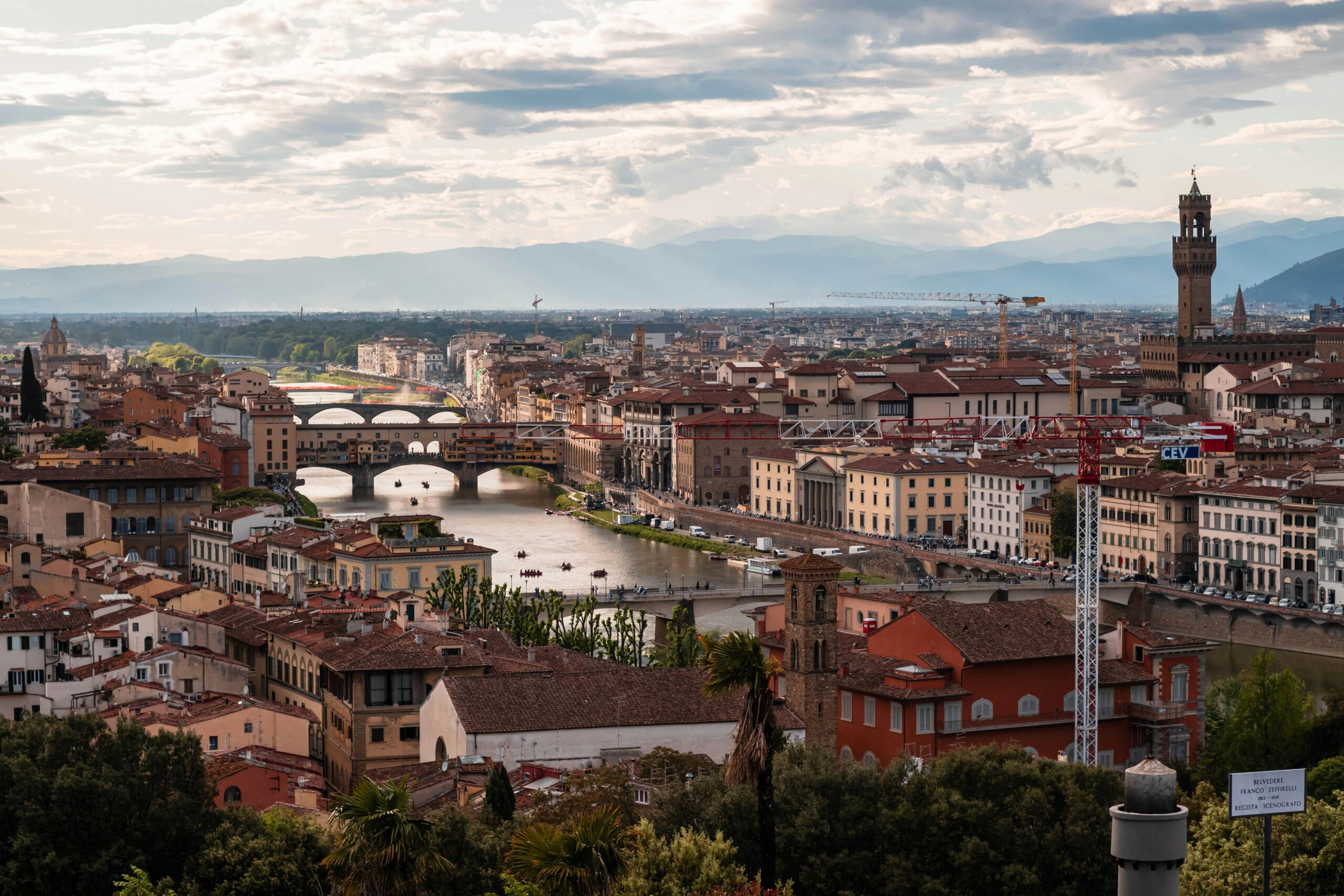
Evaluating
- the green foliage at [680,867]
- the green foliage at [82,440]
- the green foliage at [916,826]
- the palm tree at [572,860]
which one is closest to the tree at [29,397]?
the green foliage at [82,440]

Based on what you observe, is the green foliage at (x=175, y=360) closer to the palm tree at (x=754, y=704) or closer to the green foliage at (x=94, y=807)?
the green foliage at (x=94, y=807)

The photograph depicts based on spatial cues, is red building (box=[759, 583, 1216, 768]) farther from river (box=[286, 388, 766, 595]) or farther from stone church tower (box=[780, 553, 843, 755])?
river (box=[286, 388, 766, 595])

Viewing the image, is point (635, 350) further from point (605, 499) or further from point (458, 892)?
point (458, 892)

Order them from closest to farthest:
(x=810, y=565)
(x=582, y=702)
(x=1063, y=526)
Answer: (x=582, y=702), (x=810, y=565), (x=1063, y=526)

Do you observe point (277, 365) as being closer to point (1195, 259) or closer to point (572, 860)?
point (1195, 259)

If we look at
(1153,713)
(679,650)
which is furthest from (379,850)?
(679,650)

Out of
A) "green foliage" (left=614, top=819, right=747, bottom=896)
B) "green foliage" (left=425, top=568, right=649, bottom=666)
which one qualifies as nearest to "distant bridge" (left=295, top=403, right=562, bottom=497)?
"green foliage" (left=425, top=568, right=649, bottom=666)

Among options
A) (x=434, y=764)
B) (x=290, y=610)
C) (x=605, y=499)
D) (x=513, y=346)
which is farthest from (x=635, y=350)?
(x=434, y=764)
